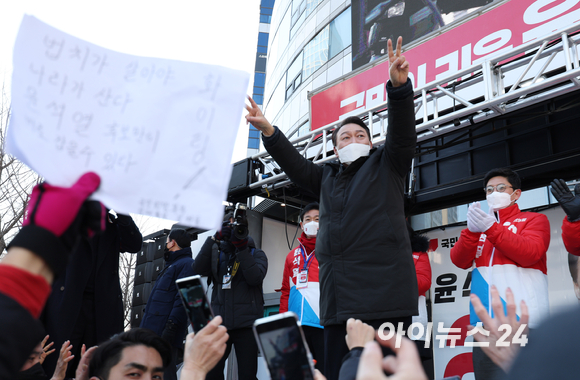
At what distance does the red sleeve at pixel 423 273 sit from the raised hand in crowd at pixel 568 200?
1409 millimetres

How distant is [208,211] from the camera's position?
1.24 meters

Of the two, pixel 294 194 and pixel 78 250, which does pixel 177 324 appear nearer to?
pixel 78 250

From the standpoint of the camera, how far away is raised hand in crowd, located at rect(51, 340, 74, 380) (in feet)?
7.67

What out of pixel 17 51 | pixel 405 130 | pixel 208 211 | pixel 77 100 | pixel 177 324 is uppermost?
pixel 405 130

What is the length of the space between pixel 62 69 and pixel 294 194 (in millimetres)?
6135

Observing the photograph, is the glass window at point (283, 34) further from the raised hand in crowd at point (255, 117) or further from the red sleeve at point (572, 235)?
the raised hand in crowd at point (255, 117)

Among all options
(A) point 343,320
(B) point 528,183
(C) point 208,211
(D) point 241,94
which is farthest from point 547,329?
(B) point 528,183

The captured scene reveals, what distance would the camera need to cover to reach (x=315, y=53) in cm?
1293

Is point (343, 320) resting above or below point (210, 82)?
below

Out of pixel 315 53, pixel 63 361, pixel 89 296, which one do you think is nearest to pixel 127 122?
pixel 63 361

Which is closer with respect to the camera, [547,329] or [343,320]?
[547,329]

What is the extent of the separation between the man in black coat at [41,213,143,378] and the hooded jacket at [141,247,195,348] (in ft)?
4.41

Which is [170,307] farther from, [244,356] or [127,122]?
[127,122]

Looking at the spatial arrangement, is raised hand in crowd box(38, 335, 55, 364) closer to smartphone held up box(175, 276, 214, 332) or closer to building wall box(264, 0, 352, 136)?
smartphone held up box(175, 276, 214, 332)
